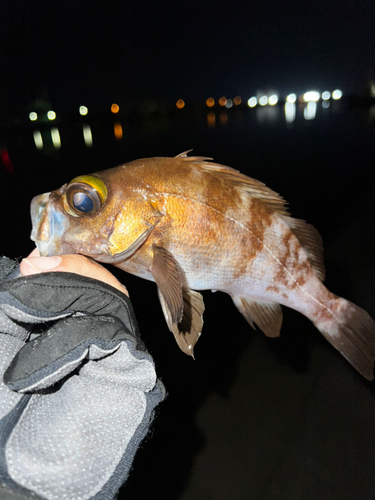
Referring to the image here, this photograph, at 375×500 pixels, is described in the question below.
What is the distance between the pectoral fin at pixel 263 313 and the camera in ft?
7.64

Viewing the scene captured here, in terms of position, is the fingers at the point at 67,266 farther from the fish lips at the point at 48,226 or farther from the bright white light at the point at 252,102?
the bright white light at the point at 252,102

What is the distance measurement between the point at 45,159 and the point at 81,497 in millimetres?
25473

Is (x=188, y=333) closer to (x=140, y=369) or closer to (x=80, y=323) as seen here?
(x=140, y=369)

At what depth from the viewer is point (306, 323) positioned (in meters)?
5.95

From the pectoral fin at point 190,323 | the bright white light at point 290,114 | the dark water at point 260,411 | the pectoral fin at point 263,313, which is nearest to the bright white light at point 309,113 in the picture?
the bright white light at point 290,114

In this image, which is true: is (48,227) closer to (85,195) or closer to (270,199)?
(85,195)

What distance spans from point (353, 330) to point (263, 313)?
0.68 metres

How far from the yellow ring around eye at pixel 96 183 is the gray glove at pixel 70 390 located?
0.49m

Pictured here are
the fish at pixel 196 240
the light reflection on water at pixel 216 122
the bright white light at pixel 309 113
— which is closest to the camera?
the fish at pixel 196 240

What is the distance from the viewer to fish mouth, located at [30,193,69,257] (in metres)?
1.79

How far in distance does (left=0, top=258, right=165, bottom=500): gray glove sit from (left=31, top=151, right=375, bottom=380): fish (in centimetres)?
27

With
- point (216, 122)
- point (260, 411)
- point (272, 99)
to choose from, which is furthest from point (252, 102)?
point (260, 411)

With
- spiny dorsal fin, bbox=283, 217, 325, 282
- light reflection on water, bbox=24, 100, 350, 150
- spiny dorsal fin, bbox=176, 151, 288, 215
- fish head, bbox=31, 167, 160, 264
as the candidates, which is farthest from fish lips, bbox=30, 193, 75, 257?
light reflection on water, bbox=24, 100, 350, 150

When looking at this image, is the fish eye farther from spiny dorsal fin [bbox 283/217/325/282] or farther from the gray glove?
spiny dorsal fin [bbox 283/217/325/282]
